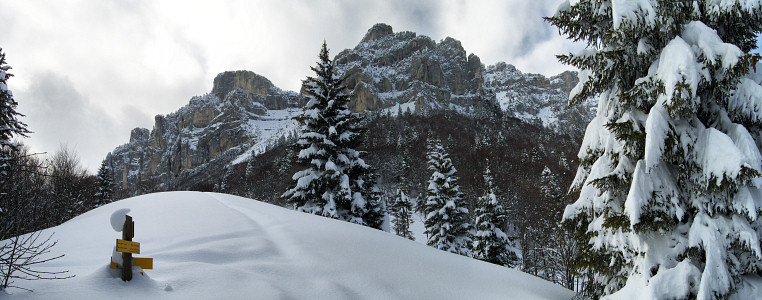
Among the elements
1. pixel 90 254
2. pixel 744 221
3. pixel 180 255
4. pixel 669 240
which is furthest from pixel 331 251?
pixel 744 221

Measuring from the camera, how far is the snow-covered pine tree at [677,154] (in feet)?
14.3

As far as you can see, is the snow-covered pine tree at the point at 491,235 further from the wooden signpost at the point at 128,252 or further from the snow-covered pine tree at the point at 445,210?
the wooden signpost at the point at 128,252

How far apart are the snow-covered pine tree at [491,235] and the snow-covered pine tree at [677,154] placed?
48.2 ft

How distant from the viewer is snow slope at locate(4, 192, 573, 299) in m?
4.09

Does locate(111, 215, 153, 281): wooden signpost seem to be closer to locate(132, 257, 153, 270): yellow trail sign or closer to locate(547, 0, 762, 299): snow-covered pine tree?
locate(132, 257, 153, 270): yellow trail sign

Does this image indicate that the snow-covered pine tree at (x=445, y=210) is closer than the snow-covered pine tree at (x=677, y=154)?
No

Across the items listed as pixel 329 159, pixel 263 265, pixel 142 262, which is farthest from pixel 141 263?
pixel 329 159

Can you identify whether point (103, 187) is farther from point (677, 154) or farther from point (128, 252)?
point (677, 154)

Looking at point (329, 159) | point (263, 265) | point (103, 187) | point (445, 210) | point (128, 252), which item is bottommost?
point (445, 210)

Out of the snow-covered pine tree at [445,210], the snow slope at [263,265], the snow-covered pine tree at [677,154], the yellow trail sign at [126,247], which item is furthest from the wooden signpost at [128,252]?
the snow-covered pine tree at [445,210]

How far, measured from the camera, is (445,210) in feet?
65.6

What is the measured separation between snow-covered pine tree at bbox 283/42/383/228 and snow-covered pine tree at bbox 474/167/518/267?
26.1 feet

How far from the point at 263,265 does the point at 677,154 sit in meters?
6.12

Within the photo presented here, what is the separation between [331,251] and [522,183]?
58646 mm
